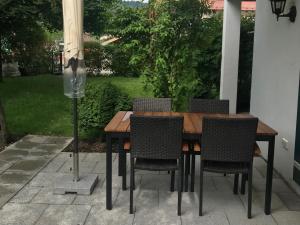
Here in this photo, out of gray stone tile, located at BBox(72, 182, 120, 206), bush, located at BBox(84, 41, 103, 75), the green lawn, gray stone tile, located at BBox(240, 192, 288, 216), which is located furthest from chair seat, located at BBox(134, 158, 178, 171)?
bush, located at BBox(84, 41, 103, 75)

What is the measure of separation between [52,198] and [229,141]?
1995mm

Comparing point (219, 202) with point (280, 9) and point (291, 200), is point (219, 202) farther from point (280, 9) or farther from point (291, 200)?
point (280, 9)

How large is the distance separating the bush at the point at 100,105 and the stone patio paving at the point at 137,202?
1.03m

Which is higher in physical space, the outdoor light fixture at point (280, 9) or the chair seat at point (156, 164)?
the outdoor light fixture at point (280, 9)

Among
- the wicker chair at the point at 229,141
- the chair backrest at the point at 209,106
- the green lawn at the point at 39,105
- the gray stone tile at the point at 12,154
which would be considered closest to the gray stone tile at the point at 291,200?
the wicker chair at the point at 229,141

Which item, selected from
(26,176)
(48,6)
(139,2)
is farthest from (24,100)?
(26,176)

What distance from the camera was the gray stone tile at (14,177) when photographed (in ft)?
15.8

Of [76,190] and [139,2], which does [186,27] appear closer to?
[139,2]

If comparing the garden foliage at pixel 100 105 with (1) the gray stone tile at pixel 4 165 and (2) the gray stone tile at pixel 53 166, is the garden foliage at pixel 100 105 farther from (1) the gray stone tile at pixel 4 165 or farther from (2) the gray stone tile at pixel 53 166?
(1) the gray stone tile at pixel 4 165

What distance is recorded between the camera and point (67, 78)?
4367 millimetres

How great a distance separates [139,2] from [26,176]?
3991mm

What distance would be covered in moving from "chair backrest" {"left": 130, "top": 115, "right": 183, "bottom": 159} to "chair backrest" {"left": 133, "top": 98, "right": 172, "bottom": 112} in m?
1.18

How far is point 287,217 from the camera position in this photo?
3883 millimetres

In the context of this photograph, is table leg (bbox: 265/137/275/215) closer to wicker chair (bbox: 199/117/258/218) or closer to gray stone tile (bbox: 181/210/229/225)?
wicker chair (bbox: 199/117/258/218)
